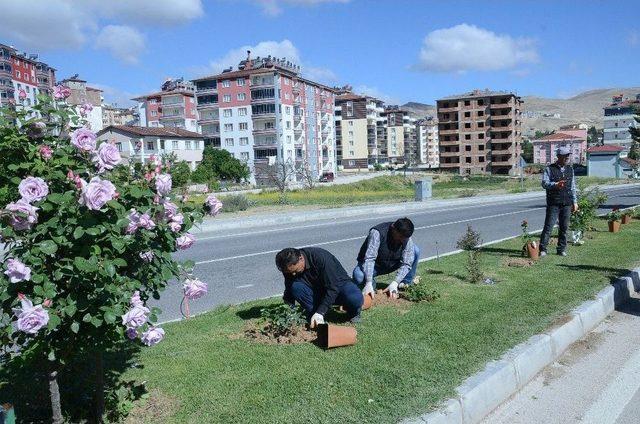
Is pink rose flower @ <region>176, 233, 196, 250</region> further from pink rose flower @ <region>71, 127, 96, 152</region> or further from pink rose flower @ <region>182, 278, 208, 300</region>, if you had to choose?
pink rose flower @ <region>71, 127, 96, 152</region>

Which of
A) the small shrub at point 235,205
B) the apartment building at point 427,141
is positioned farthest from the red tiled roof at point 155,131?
the apartment building at point 427,141

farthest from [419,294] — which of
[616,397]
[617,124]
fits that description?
[617,124]

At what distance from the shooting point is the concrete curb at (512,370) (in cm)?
389

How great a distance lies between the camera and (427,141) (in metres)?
167

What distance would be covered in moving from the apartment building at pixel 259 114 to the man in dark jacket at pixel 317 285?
2878 inches

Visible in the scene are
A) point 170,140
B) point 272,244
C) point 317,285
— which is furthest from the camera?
point 170,140

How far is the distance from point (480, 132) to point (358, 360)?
106381 millimetres

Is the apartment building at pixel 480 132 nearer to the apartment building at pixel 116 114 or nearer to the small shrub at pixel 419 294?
the apartment building at pixel 116 114

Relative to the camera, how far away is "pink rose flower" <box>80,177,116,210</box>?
278 cm

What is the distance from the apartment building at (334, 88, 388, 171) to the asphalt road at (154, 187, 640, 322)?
4119 inches

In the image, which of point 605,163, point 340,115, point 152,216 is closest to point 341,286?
point 152,216

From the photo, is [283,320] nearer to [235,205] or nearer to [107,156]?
[107,156]

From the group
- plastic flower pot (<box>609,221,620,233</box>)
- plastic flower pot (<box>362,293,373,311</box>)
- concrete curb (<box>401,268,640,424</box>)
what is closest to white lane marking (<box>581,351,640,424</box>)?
concrete curb (<box>401,268,640,424</box>)

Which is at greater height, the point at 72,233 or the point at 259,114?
the point at 259,114
